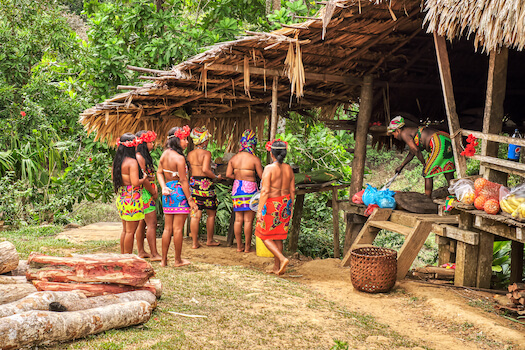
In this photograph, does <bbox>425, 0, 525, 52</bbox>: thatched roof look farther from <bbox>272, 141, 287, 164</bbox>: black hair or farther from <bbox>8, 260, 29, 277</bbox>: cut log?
<bbox>8, 260, 29, 277</bbox>: cut log

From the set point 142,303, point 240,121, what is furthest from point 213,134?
point 142,303

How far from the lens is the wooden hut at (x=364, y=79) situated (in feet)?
17.0

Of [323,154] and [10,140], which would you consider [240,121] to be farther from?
[10,140]

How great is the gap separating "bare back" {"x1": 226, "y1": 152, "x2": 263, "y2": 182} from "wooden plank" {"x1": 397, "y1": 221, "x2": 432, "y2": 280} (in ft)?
8.48

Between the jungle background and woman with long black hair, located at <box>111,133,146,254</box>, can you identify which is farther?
the jungle background

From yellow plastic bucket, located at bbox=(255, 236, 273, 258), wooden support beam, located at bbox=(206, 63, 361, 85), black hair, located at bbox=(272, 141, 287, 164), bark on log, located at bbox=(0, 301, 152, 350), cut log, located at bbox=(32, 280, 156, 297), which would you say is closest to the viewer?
bark on log, located at bbox=(0, 301, 152, 350)

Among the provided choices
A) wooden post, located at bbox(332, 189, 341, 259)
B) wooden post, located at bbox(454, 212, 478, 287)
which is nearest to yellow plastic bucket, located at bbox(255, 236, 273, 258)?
wooden post, located at bbox(332, 189, 341, 259)

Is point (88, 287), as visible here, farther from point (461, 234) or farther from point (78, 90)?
point (78, 90)

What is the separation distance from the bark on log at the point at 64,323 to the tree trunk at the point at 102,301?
0.50 feet

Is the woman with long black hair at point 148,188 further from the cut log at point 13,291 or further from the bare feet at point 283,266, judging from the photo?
the cut log at point 13,291

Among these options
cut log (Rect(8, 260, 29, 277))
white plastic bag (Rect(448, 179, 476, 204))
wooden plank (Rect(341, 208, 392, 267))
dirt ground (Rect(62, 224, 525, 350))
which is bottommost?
dirt ground (Rect(62, 224, 525, 350))

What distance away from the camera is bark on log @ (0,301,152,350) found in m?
3.06

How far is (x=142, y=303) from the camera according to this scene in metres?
3.85

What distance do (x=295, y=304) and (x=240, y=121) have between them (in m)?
5.47
